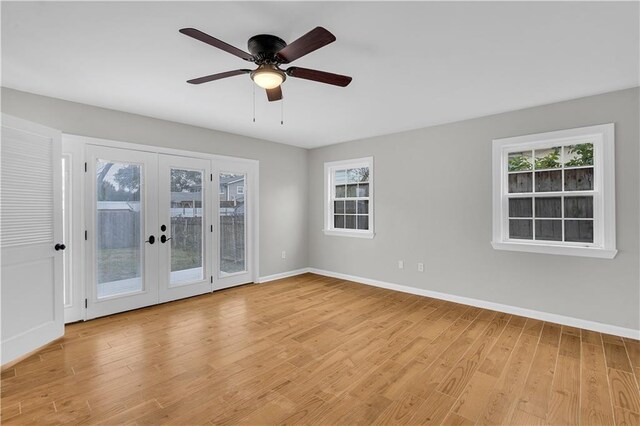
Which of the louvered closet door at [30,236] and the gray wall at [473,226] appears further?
the gray wall at [473,226]

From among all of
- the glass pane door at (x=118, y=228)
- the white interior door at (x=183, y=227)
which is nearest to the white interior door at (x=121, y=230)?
the glass pane door at (x=118, y=228)

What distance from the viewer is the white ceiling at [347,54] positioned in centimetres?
196

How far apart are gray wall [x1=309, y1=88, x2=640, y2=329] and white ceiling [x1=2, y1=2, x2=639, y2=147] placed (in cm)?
→ 30

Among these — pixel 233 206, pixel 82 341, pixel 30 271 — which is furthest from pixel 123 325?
pixel 233 206

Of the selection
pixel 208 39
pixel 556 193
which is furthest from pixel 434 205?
pixel 208 39

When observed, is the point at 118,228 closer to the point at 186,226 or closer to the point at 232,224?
the point at 186,226

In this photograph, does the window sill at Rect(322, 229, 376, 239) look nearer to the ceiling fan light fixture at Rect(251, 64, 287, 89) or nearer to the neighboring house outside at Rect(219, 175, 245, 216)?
the neighboring house outside at Rect(219, 175, 245, 216)

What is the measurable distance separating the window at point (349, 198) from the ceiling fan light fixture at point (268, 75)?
324 cm

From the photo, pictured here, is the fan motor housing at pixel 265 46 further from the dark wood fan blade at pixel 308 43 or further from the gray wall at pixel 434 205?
the gray wall at pixel 434 205

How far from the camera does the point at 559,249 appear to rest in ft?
11.5

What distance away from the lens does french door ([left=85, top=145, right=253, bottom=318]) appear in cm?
373

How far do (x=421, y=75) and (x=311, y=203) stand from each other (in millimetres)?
3809

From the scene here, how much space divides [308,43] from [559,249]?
3.64m

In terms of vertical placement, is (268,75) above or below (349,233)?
above
